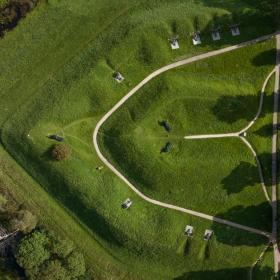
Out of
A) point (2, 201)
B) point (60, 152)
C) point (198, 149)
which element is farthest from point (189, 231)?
point (2, 201)

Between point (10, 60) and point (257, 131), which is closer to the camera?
point (257, 131)

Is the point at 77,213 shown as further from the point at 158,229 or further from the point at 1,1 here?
the point at 1,1

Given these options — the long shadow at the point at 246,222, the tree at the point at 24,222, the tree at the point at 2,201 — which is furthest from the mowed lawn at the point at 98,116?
the tree at the point at 2,201

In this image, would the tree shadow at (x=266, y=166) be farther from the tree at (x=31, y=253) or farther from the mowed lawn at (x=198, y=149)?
the tree at (x=31, y=253)

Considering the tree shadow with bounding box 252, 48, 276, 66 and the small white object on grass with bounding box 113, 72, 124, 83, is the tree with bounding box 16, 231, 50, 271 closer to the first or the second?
the small white object on grass with bounding box 113, 72, 124, 83

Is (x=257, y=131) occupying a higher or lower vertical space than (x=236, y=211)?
higher

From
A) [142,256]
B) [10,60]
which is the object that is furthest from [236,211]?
[10,60]

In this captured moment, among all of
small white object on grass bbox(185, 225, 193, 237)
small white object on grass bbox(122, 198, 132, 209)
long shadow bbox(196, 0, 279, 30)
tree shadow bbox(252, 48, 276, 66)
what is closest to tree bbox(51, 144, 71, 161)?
small white object on grass bbox(122, 198, 132, 209)
